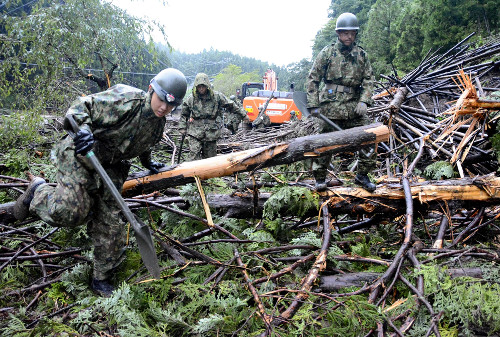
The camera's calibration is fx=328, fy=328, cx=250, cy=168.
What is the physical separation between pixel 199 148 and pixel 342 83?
10.2 feet

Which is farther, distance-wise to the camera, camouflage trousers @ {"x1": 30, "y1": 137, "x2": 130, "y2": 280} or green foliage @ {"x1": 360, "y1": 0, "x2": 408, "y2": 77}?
green foliage @ {"x1": 360, "y1": 0, "x2": 408, "y2": 77}

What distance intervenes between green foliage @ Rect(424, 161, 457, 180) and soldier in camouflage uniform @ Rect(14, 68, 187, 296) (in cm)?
354

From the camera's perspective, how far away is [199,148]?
256 inches

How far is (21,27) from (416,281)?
752 centimetres

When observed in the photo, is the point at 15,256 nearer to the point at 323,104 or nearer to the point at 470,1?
the point at 323,104

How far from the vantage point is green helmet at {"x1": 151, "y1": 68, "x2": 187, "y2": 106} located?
9.14ft

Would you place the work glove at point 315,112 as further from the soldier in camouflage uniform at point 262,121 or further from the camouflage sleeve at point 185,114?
the soldier in camouflage uniform at point 262,121

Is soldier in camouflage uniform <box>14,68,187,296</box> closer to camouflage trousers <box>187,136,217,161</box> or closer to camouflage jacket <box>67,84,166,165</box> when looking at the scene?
camouflage jacket <box>67,84,166,165</box>

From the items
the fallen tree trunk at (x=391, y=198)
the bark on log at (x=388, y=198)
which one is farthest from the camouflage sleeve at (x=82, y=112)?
the fallen tree trunk at (x=391, y=198)

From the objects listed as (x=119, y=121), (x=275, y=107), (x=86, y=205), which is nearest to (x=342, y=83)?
(x=119, y=121)

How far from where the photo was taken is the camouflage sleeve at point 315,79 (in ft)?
14.8

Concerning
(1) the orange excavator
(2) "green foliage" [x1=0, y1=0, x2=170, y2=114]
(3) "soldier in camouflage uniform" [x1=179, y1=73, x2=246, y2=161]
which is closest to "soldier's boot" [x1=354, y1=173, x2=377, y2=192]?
(3) "soldier in camouflage uniform" [x1=179, y1=73, x2=246, y2=161]

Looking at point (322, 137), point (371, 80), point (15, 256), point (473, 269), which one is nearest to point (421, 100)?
point (371, 80)

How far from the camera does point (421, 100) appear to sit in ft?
23.6
